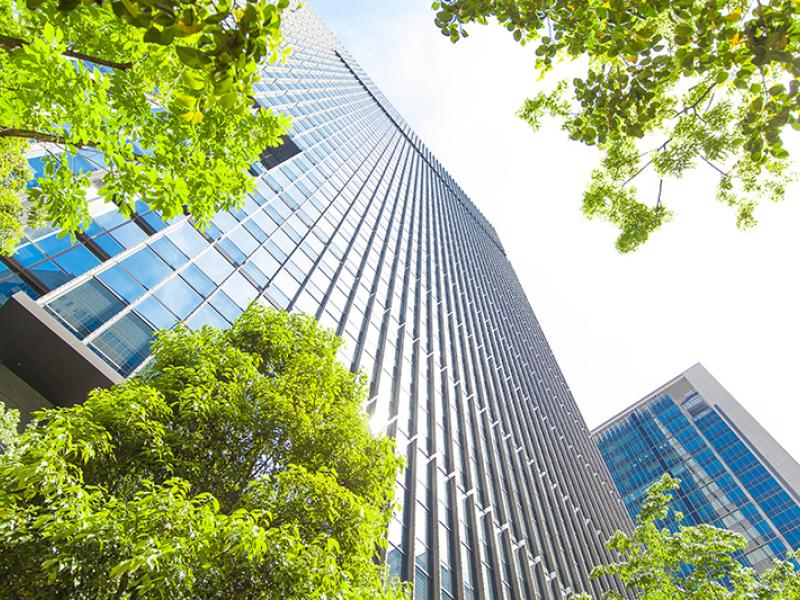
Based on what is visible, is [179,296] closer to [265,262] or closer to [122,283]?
[122,283]

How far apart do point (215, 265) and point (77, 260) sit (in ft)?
17.4

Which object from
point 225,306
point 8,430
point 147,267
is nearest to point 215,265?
point 225,306

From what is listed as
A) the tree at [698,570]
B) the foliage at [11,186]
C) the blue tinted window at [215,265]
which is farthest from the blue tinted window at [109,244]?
the tree at [698,570]

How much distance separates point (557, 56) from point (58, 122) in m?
5.72

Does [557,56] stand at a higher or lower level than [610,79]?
higher

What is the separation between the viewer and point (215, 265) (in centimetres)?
1744

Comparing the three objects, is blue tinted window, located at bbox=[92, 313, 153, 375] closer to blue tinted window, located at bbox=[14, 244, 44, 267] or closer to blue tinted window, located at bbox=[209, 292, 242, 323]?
blue tinted window, located at bbox=[14, 244, 44, 267]

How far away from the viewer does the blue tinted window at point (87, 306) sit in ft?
37.0

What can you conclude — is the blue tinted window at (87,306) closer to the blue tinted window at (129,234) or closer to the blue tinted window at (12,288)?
the blue tinted window at (12,288)

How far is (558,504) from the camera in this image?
32.5 m

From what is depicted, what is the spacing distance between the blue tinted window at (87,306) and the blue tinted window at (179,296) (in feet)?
4.97

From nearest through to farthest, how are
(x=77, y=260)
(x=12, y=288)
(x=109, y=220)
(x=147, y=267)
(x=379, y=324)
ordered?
(x=12, y=288), (x=77, y=260), (x=109, y=220), (x=147, y=267), (x=379, y=324)

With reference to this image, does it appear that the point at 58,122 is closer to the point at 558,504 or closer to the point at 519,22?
the point at 519,22

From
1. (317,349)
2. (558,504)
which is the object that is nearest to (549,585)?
(558,504)
